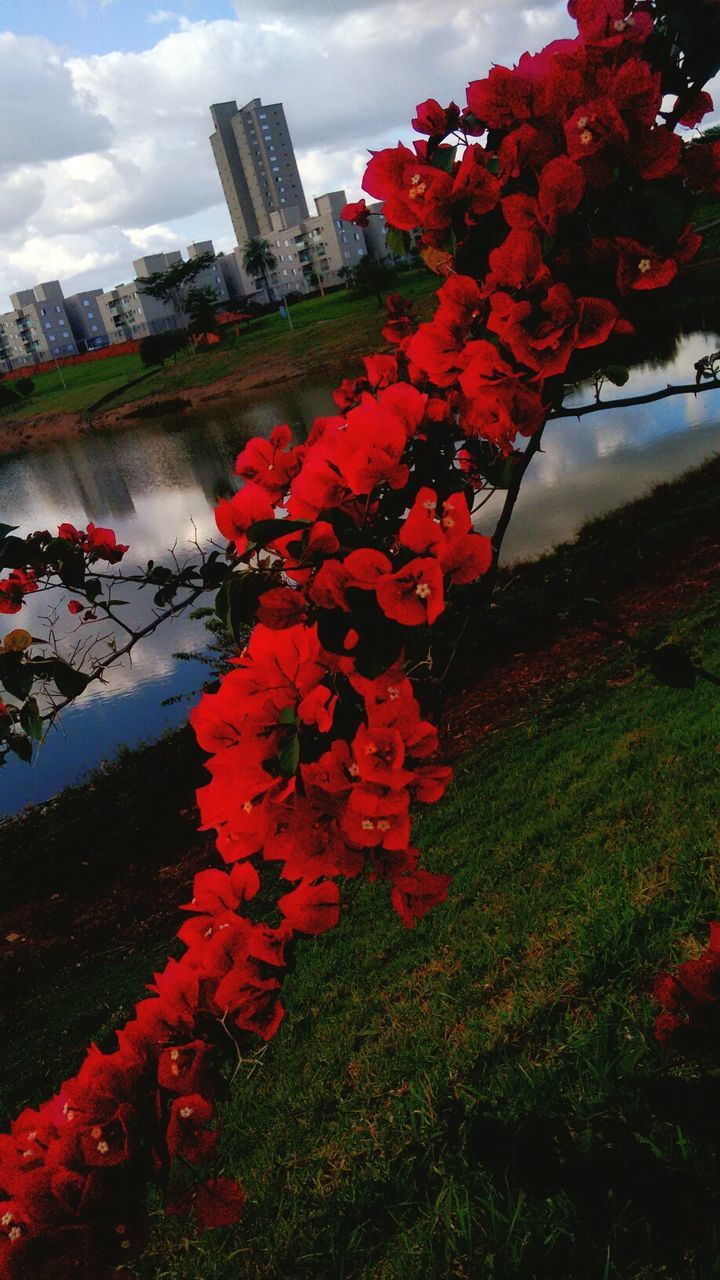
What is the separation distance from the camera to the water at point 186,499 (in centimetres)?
1119

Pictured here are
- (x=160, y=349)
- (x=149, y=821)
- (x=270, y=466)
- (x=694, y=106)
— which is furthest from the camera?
(x=160, y=349)

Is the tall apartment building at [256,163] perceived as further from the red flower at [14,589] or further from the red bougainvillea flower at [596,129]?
the red bougainvillea flower at [596,129]

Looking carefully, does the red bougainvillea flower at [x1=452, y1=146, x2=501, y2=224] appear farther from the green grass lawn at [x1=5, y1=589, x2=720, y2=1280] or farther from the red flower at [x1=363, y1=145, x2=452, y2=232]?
the green grass lawn at [x1=5, y1=589, x2=720, y2=1280]

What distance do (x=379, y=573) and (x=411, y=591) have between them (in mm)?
50

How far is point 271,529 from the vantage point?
0.95 meters

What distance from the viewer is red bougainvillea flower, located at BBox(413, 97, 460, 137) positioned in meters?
1.19

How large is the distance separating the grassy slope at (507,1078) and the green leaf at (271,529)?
182 centimetres

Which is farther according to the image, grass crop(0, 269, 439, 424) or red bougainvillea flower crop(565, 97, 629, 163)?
grass crop(0, 269, 439, 424)

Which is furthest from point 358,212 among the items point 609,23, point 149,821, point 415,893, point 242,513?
point 149,821

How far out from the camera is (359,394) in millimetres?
1910

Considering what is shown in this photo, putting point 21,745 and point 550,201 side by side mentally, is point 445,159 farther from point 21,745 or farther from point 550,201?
point 21,745

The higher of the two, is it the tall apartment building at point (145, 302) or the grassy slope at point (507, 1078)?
the tall apartment building at point (145, 302)

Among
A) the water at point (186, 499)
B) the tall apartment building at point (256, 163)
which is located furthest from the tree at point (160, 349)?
the tall apartment building at point (256, 163)

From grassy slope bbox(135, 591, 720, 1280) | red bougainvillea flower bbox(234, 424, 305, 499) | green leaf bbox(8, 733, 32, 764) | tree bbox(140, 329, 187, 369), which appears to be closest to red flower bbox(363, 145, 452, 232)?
red bougainvillea flower bbox(234, 424, 305, 499)
